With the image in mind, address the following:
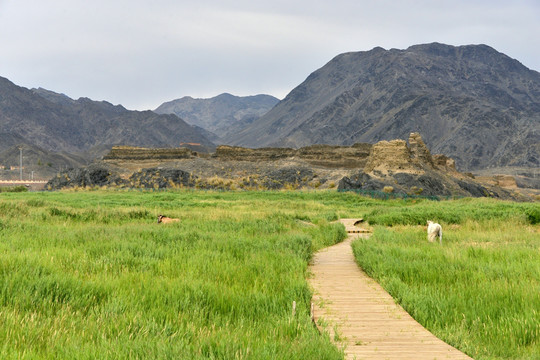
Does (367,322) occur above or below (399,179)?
above

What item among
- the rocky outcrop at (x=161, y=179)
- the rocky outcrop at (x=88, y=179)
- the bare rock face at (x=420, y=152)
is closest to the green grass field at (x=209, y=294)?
the rocky outcrop at (x=161, y=179)

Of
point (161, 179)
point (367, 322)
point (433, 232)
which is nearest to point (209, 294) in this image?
point (367, 322)

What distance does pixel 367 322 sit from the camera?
19.5 feet

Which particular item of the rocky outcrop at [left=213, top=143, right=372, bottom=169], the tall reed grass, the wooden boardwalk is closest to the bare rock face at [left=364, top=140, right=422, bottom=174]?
the rocky outcrop at [left=213, top=143, right=372, bottom=169]

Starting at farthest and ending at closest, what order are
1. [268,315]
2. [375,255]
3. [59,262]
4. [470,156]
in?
[470,156] → [375,255] → [59,262] → [268,315]

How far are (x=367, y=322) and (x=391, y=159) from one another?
44382mm

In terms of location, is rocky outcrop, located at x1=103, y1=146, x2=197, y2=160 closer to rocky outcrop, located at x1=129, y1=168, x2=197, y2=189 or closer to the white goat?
rocky outcrop, located at x1=129, y1=168, x2=197, y2=189

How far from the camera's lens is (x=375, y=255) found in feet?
32.5

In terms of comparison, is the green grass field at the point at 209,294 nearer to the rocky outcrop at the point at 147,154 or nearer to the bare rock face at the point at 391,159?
the bare rock face at the point at 391,159

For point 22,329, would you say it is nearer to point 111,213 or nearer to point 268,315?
point 268,315

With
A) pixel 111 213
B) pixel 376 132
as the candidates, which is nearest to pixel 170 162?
pixel 111 213

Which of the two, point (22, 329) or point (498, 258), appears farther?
point (498, 258)

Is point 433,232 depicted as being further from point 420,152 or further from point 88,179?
point 420,152

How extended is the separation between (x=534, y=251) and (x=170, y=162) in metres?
62.9
